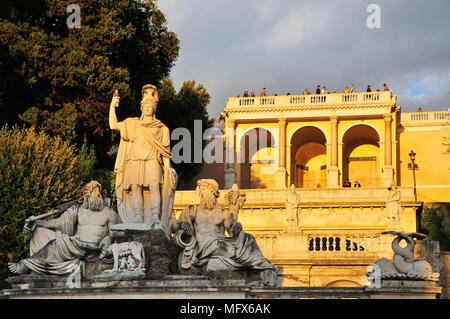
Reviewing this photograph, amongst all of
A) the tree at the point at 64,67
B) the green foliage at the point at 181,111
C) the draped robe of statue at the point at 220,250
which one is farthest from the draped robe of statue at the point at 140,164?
the green foliage at the point at 181,111

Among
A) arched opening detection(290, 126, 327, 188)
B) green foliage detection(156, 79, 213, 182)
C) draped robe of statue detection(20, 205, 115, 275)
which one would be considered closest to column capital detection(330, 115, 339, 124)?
arched opening detection(290, 126, 327, 188)

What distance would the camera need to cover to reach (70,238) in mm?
12242

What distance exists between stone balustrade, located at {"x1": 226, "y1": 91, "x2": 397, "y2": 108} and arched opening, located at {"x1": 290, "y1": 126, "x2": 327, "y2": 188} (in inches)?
142

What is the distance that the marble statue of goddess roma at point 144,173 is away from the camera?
43.4 feet

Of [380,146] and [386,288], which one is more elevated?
[380,146]

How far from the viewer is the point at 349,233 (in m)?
25.4

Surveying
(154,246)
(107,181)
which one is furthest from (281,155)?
(154,246)

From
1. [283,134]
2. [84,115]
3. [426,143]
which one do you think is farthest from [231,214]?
[426,143]

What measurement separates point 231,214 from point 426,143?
47155mm

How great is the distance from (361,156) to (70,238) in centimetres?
4972

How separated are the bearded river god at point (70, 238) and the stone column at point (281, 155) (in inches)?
1653

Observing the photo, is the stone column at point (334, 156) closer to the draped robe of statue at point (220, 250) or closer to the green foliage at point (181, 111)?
the green foliage at point (181, 111)

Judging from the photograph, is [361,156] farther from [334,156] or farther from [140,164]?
[140,164]

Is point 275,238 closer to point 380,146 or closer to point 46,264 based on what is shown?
point 46,264
